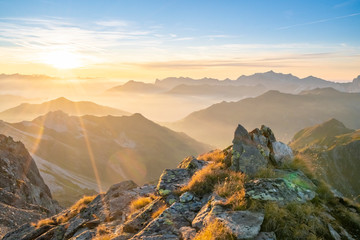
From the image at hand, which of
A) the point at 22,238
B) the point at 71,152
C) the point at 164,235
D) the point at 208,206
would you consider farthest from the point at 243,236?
the point at 71,152

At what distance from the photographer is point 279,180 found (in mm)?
10820

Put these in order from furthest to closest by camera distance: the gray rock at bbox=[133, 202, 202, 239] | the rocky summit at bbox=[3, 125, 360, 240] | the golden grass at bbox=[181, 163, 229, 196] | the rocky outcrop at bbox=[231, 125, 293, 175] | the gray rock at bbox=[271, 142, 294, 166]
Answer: the gray rock at bbox=[271, 142, 294, 166] < the rocky outcrop at bbox=[231, 125, 293, 175] < the golden grass at bbox=[181, 163, 229, 196] < the gray rock at bbox=[133, 202, 202, 239] < the rocky summit at bbox=[3, 125, 360, 240]

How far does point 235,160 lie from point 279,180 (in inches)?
138

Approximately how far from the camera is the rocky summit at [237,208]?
864cm

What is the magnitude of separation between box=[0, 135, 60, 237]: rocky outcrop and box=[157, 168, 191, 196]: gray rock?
63.9ft

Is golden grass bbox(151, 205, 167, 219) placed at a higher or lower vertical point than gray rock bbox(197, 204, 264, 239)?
lower

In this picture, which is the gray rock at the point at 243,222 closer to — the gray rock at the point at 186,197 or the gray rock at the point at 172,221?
the gray rock at the point at 172,221

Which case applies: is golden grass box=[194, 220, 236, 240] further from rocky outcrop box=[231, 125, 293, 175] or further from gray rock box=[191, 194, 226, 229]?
rocky outcrop box=[231, 125, 293, 175]

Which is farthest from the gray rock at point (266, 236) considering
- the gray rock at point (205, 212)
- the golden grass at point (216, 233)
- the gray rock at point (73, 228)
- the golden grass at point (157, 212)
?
the gray rock at point (73, 228)

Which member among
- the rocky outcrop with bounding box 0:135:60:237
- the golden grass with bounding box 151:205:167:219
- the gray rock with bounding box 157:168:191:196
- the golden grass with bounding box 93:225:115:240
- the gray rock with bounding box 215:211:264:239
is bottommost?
the rocky outcrop with bounding box 0:135:60:237

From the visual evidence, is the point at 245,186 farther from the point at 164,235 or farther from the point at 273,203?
the point at 164,235

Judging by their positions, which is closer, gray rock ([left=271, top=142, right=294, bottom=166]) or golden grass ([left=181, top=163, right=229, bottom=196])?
golden grass ([left=181, top=163, right=229, bottom=196])

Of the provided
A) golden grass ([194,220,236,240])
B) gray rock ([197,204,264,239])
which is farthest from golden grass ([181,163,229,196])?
golden grass ([194,220,236,240])

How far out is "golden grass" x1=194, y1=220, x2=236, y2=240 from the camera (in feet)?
25.9
